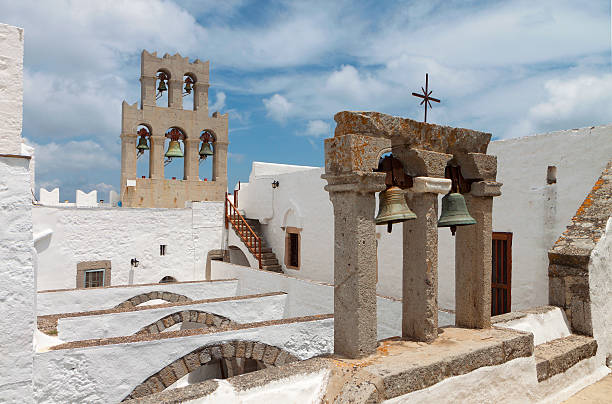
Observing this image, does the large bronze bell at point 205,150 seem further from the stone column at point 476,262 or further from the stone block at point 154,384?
the stone column at point 476,262

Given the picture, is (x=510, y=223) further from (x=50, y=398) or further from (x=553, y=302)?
(x=50, y=398)

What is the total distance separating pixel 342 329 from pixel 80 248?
10.0m

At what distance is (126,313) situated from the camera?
7.07m

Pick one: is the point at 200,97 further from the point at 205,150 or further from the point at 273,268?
the point at 273,268

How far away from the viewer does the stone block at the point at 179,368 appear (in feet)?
18.8

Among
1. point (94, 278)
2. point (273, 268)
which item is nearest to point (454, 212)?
point (273, 268)

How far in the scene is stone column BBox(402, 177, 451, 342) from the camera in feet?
11.8

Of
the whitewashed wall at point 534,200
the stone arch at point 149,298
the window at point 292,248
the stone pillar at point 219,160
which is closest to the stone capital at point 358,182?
the whitewashed wall at point 534,200

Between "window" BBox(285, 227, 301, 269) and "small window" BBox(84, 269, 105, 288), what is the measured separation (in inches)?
192

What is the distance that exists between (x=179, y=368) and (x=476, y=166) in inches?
173

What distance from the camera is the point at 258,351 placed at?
6.14 meters

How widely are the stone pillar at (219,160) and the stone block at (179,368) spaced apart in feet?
31.5

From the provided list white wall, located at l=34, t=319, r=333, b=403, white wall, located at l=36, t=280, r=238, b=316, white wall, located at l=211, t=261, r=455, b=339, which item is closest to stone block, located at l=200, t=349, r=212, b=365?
white wall, located at l=34, t=319, r=333, b=403

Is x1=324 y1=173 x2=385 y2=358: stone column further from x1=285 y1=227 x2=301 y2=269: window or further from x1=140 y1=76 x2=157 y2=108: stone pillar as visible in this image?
x1=140 y1=76 x2=157 y2=108: stone pillar
